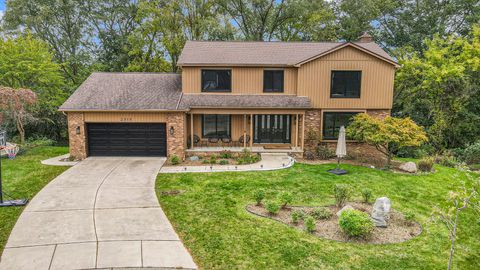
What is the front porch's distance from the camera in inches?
755

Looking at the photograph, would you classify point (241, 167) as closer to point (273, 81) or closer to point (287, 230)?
point (273, 81)

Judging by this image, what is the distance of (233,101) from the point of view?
59.9ft

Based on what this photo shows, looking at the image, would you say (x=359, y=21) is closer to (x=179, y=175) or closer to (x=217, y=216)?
(x=179, y=175)

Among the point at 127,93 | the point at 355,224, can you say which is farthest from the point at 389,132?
the point at 127,93

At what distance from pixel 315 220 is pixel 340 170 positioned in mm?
6211

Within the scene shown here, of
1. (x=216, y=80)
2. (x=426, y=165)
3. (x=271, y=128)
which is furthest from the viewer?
(x=271, y=128)

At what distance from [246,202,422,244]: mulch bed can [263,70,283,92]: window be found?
993 centimetres

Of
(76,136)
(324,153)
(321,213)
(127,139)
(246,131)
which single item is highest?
(246,131)

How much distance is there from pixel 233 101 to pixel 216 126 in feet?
7.20

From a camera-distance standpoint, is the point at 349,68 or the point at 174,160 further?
the point at 349,68

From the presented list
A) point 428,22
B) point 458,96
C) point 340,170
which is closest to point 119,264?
point 340,170

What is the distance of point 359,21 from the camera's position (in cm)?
3014

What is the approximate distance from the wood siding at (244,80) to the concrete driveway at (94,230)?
733 cm

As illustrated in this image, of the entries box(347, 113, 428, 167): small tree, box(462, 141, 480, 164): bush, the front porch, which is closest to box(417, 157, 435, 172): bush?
box(347, 113, 428, 167): small tree
